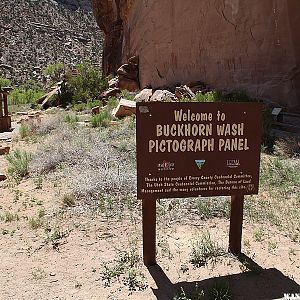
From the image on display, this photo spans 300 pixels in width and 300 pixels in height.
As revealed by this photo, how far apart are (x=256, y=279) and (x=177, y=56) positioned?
47.4ft

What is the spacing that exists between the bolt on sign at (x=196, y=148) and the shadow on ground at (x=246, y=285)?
0.74 m

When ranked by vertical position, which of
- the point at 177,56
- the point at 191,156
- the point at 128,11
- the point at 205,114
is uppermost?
the point at 128,11

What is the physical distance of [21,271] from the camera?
3947 millimetres

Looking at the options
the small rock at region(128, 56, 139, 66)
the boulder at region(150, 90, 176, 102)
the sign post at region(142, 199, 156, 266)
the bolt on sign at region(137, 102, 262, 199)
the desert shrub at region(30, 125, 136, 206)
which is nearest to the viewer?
the bolt on sign at region(137, 102, 262, 199)

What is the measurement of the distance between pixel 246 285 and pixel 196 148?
127cm

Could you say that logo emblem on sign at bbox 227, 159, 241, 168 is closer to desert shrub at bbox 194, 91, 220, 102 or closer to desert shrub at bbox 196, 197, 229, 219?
desert shrub at bbox 196, 197, 229, 219

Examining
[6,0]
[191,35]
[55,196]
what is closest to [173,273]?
[55,196]

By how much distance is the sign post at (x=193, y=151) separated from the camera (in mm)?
3709

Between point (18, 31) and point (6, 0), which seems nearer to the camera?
point (18, 31)

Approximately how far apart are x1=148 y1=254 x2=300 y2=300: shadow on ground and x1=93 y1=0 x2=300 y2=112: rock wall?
894 cm

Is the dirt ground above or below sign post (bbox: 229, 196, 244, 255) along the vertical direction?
below

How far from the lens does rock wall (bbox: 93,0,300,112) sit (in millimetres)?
12047

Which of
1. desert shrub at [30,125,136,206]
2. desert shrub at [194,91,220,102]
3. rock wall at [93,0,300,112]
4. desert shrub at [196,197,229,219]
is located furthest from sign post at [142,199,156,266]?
rock wall at [93,0,300,112]

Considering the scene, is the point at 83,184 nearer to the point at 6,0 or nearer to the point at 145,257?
the point at 145,257
